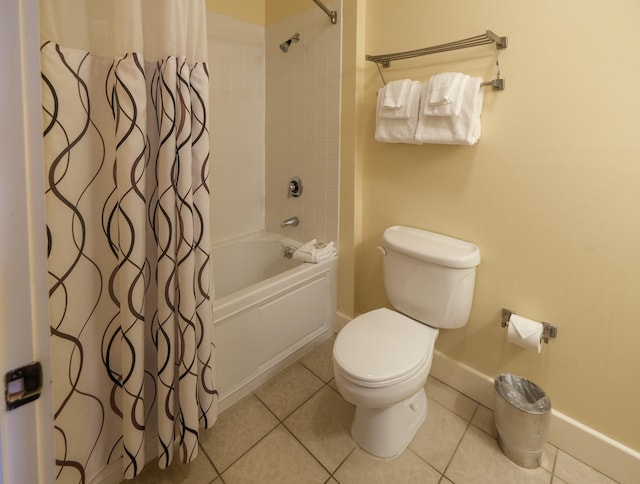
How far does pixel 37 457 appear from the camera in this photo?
1.57ft

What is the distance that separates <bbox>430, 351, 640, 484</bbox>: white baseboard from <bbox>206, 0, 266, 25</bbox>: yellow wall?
8.19 ft

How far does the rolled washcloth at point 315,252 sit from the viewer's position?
199 cm

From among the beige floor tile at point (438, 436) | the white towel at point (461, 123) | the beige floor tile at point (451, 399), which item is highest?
the white towel at point (461, 123)

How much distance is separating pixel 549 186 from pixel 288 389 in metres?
1.52

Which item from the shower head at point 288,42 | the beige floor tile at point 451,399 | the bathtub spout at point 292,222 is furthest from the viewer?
the bathtub spout at point 292,222

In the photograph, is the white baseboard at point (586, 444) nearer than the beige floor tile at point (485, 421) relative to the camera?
Yes

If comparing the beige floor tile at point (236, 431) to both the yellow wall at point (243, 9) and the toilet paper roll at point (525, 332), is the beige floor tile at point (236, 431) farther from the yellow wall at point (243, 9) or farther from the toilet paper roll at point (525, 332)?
the yellow wall at point (243, 9)

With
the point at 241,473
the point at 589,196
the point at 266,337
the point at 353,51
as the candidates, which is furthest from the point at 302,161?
the point at 241,473

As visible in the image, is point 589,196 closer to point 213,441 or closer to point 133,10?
point 133,10

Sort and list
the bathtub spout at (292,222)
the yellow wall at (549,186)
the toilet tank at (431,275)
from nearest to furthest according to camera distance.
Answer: the yellow wall at (549,186) → the toilet tank at (431,275) → the bathtub spout at (292,222)

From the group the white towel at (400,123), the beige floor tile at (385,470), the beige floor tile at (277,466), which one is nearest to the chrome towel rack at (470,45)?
the white towel at (400,123)

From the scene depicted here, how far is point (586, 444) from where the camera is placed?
137 cm

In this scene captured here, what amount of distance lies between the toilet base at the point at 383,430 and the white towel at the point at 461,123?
1.11 m

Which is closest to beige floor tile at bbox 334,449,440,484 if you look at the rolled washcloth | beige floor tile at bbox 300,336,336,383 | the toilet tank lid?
beige floor tile at bbox 300,336,336,383
